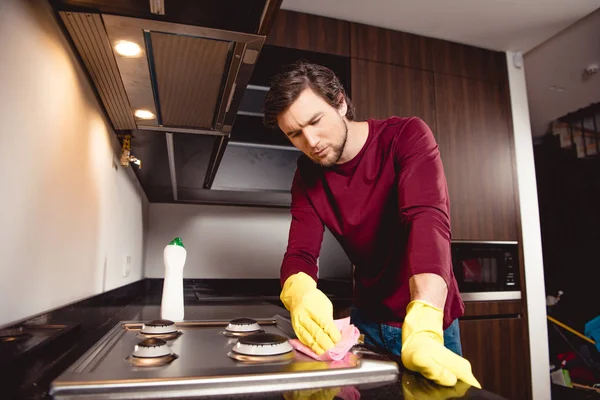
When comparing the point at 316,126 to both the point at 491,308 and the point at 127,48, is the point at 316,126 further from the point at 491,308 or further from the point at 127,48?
the point at 491,308

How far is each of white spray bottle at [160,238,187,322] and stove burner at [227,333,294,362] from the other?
461 mm

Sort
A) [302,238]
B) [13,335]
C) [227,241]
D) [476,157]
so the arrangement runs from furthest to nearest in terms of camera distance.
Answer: [227,241]
[476,157]
[302,238]
[13,335]

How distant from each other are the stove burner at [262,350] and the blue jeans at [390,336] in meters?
0.52

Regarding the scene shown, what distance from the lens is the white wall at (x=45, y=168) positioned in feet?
2.19

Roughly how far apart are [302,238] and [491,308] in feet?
4.74

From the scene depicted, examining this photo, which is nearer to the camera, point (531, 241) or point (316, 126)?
point (316, 126)

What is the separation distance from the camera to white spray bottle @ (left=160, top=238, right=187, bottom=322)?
111cm

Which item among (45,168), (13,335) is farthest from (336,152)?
(13,335)

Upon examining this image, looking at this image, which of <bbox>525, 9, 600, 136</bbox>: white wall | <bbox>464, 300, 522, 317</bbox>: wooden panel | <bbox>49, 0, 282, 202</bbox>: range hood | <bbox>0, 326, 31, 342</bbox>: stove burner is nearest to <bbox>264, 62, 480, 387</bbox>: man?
<bbox>49, 0, 282, 202</bbox>: range hood

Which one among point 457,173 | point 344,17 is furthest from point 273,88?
point 457,173

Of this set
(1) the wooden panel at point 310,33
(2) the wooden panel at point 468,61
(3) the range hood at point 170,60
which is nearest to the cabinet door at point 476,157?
(2) the wooden panel at point 468,61

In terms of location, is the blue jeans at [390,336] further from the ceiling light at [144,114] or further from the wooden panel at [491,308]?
the wooden panel at [491,308]

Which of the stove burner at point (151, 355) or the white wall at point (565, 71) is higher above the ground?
the white wall at point (565, 71)

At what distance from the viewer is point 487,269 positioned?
7.30 feet
